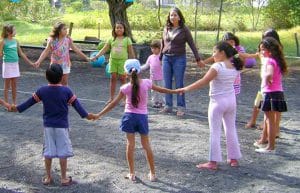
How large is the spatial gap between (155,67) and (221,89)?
12.4ft

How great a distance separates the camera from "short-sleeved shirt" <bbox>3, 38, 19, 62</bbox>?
29.6 ft

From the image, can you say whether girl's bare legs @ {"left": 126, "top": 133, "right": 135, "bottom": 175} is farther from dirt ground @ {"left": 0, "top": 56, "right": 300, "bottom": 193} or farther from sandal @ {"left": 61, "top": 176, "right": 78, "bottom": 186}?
sandal @ {"left": 61, "top": 176, "right": 78, "bottom": 186}

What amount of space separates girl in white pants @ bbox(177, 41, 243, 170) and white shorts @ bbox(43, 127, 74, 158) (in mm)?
1548

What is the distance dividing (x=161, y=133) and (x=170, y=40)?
70.4 inches

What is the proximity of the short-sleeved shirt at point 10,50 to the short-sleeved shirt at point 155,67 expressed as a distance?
7.88 ft

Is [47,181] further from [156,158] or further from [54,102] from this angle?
[156,158]

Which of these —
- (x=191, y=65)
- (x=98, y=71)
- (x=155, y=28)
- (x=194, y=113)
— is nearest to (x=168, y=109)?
(x=194, y=113)

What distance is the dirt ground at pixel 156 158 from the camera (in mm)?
5492

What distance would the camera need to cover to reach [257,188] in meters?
5.45

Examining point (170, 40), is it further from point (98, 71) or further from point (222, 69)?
point (98, 71)

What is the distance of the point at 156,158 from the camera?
651 cm

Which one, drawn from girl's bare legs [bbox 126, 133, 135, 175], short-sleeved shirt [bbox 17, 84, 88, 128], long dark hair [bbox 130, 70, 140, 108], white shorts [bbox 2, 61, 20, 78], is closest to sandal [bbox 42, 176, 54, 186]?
short-sleeved shirt [bbox 17, 84, 88, 128]

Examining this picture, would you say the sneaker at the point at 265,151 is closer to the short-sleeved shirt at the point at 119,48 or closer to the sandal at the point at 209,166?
the sandal at the point at 209,166

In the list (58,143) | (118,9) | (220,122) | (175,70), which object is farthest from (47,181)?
(118,9)
